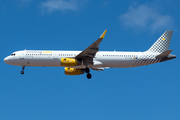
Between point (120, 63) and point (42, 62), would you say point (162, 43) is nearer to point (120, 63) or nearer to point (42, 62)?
point (120, 63)

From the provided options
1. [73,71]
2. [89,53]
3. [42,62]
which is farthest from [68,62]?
[73,71]

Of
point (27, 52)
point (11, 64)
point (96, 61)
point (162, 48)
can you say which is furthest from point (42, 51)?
point (162, 48)

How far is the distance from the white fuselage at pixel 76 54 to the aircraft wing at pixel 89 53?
0.95 m

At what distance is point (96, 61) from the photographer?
52469mm

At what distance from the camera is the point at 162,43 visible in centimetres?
5538

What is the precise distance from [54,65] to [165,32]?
20.3 metres

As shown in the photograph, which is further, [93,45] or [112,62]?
[112,62]

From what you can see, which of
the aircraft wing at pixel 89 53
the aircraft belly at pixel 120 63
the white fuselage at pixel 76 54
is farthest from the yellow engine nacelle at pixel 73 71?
the aircraft belly at pixel 120 63

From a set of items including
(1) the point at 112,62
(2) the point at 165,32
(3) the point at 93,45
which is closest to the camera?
(3) the point at 93,45

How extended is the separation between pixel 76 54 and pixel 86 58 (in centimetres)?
203

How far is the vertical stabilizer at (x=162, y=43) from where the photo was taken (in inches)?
2158

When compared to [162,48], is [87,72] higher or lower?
lower

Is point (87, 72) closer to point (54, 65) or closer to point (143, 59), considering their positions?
point (54, 65)

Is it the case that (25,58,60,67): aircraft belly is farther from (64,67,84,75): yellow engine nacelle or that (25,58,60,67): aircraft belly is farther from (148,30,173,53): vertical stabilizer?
(148,30,173,53): vertical stabilizer
